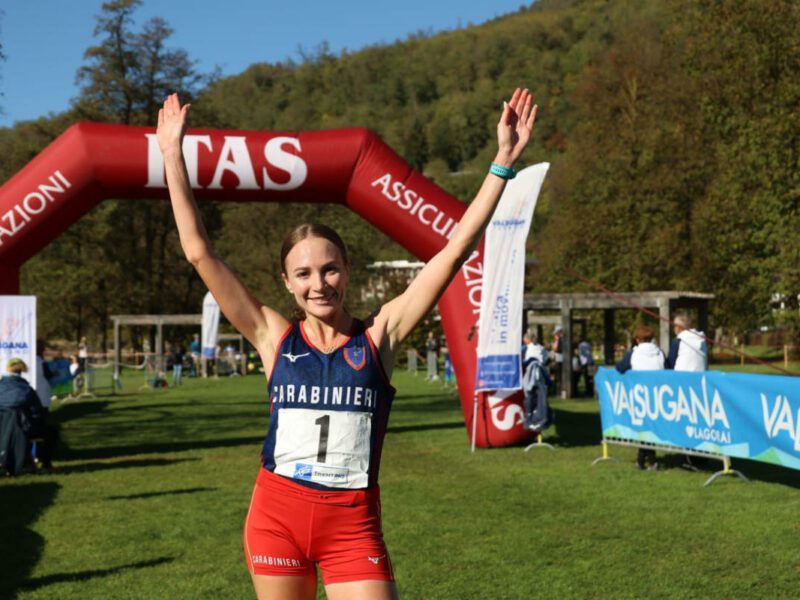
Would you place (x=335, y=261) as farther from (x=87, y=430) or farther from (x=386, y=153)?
(x=87, y=430)

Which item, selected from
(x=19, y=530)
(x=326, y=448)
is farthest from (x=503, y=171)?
(x=19, y=530)

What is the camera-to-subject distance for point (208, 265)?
118 inches

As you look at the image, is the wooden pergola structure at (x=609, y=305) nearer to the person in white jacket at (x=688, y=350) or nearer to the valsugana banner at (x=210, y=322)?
the person in white jacket at (x=688, y=350)

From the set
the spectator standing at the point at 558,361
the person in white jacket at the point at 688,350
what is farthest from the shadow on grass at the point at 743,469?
the spectator standing at the point at 558,361

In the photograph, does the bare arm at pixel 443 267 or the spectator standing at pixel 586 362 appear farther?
the spectator standing at pixel 586 362

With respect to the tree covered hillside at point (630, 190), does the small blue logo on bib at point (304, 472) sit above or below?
below

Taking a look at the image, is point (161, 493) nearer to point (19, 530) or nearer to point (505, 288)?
point (19, 530)

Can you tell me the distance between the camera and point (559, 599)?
20.4ft

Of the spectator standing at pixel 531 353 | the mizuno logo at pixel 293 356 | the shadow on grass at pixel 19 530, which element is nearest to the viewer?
the mizuno logo at pixel 293 356

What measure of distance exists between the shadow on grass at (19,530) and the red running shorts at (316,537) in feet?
14.3

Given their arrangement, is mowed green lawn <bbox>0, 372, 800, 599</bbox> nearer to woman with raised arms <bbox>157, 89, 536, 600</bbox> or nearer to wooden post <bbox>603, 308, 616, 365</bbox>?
woman with raised arms <bbox>157, 89, 536, 600</bbox>

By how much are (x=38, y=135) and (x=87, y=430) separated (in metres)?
33.3

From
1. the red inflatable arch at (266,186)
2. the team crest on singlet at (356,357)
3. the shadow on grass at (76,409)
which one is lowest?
the shadow on grass at (76,409)

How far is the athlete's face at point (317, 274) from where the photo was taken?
2.91 m
